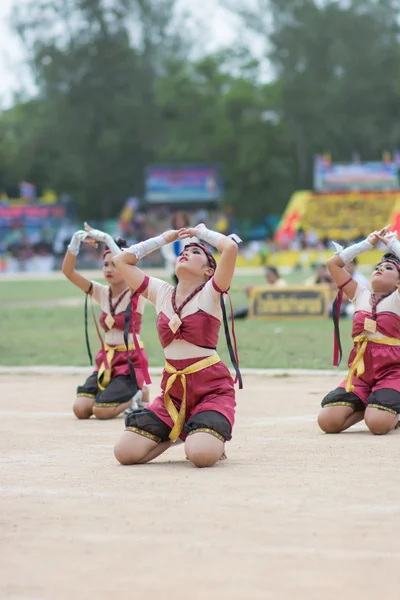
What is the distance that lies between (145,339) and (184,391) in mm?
10508

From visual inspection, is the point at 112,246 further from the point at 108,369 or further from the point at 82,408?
the point at 82,408

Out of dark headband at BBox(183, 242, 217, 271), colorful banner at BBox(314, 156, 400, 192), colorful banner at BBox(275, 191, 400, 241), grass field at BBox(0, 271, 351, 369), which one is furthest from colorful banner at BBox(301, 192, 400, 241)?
dark headband at BBox(183, 242, 217, 271)

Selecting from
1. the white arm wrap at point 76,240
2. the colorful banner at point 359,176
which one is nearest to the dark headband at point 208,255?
the white arm wrap at point 76,240

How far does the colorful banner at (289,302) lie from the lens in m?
21.1

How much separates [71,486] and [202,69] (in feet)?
233

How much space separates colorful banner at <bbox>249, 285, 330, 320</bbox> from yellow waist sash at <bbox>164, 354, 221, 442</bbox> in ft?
45.4

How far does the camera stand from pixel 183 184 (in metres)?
63.8

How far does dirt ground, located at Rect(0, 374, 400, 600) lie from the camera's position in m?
4.29

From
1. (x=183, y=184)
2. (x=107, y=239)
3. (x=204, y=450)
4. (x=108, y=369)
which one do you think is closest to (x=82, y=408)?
(x=108, y=369)

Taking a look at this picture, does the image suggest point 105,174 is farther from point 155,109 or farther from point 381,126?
point 381,126

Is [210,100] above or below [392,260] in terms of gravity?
below

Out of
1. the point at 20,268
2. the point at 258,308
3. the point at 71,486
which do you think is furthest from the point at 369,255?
the point at 71,486

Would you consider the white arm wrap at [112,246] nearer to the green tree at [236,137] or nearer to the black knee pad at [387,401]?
the black knee pad at [387,401]

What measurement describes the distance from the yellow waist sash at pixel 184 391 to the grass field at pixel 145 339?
20.8ft
